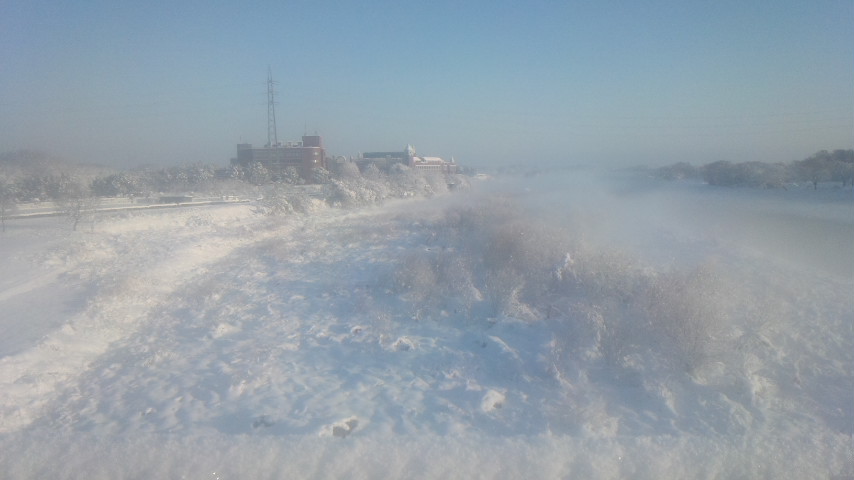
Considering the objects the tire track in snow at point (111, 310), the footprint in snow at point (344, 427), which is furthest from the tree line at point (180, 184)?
the footprint in snow at point (344, 427)

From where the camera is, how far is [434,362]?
18.9 ft

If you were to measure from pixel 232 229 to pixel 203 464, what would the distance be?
39.8 feet

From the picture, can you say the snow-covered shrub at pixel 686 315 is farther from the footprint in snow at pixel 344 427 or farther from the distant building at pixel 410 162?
the distant building at pixel 410 162

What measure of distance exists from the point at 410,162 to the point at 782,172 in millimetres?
24256

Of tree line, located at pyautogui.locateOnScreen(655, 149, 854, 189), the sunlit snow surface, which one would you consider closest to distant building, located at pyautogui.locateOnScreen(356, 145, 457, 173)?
tree line, located at pyautogui.locateOnScreen(655, 149, 854, 189)

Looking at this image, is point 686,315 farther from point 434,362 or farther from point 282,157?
point 282,157

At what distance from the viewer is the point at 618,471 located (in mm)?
3730

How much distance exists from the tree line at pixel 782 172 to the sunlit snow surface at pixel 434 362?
358 inches

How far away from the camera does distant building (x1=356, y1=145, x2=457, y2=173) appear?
37050 mm

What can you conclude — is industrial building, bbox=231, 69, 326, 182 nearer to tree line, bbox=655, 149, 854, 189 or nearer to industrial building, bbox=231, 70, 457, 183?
industrial building, bbox=231, 70, 457, 183

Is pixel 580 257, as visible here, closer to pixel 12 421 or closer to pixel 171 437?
pixel 171 437

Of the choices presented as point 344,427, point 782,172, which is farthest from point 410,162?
point 344,427

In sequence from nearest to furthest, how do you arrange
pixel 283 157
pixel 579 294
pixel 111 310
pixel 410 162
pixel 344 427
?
pixel 344 427
pixel 111 310
pixel 579 294
pixel 283 157
pixel 410 162

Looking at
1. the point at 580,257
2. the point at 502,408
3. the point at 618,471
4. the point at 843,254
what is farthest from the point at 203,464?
the point at 843,254
